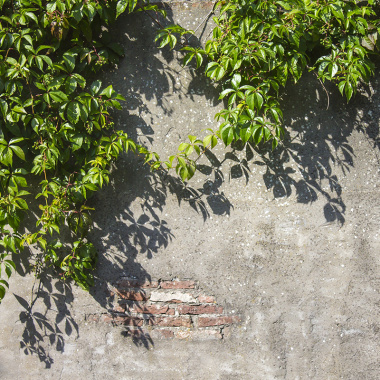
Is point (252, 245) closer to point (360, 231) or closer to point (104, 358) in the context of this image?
point (360, 231)

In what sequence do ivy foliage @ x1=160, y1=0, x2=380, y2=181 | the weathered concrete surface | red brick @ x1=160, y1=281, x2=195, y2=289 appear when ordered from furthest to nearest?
red brick @ x1=160, y1=281, x2=195, y2=289, the weathered concrete surface, ivy foliage @ x1=160, y1=0, x2=380, y2=181

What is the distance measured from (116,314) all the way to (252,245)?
93cm

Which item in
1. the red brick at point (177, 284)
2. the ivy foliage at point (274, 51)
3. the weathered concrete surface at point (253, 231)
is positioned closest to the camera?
the ivy foliage at point (274, 51)

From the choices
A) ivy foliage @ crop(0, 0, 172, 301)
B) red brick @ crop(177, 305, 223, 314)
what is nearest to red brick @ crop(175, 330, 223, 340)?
red brick @ crop(177, 305, 223, 314)

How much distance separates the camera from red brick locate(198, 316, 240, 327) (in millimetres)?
2320

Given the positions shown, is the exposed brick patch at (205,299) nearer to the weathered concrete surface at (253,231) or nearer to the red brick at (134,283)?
the weathered concrete surface at (253,231)

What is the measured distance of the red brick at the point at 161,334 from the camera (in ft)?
7.72

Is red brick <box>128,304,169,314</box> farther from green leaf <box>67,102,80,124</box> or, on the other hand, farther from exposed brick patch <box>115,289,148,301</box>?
green leaf <box>67,102,80,124</box>

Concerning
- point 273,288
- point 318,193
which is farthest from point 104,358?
point 318,193

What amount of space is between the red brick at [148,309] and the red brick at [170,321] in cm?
4

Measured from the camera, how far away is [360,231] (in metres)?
2.24

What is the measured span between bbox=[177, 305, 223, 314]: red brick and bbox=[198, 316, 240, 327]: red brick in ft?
0.13

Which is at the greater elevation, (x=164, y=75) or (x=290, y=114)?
(x=290, y=114)

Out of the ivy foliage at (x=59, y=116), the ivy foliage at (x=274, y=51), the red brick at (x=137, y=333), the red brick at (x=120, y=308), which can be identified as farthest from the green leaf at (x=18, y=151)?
the red brick at (x=137, y=333)
